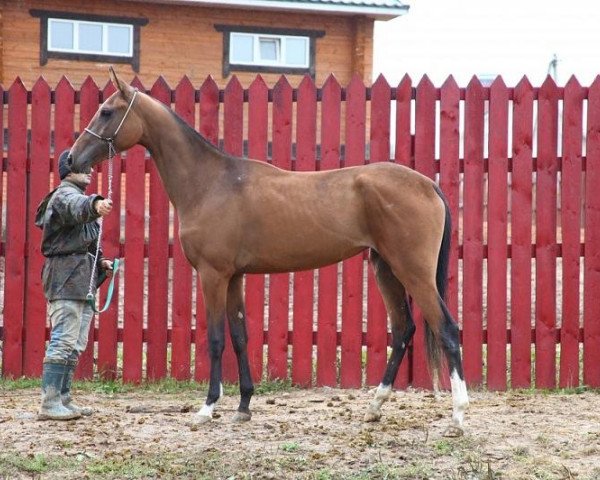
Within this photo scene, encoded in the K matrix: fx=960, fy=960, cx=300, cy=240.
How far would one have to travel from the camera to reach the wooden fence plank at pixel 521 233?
8.08 m

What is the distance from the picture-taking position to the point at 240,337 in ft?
22.1

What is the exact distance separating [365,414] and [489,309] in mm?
2021

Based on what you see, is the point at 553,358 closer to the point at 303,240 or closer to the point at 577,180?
the point at 577,180

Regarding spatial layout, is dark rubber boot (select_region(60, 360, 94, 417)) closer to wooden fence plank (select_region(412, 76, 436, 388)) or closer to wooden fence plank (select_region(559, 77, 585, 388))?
wooden fence plank (select_region(412, 76, 436, 388))

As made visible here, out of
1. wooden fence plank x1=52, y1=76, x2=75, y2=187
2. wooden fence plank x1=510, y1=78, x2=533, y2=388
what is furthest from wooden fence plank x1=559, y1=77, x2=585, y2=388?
wooden fence plank x1=52, y1=76, x2=75, y2=187

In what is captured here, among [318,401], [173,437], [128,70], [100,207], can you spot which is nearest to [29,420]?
[173,437]

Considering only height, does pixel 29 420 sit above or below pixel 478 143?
below

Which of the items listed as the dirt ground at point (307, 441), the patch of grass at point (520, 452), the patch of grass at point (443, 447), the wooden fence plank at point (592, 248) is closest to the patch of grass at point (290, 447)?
the dirt ground at point (307, 441)

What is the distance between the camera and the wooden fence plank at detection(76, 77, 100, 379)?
26.6ft

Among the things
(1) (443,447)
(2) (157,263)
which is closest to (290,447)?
(1) (443,447)

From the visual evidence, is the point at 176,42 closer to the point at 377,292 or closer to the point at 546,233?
the point at 377,292

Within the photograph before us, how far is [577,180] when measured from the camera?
8.14 m

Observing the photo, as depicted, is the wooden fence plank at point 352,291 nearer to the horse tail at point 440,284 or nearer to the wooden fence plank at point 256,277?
the wooden fence plank at point 256,277

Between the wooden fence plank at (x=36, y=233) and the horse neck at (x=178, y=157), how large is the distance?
5.70ft
